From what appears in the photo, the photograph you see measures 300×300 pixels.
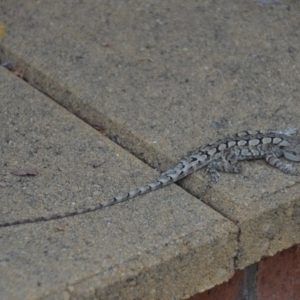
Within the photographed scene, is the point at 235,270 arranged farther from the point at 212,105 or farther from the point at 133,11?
the point at 133,11

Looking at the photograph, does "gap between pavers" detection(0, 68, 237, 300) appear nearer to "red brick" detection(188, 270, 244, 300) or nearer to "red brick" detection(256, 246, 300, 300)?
"red brick" detection(188, 270, 244, 300)

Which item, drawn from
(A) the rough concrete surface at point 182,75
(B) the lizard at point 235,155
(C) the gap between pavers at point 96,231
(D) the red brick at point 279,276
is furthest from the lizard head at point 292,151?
(C) the gap between pavers at point 96,231

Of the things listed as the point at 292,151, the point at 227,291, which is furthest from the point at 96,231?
the point at 292,151

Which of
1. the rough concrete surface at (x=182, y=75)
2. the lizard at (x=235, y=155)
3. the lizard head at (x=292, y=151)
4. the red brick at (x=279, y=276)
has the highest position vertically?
the rough concrete surface at (x=182, y=75)

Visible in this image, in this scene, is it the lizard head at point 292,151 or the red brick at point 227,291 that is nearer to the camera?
the red brick at point 227,291

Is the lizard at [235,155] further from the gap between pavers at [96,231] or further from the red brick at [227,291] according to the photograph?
the red brick at [227,291]

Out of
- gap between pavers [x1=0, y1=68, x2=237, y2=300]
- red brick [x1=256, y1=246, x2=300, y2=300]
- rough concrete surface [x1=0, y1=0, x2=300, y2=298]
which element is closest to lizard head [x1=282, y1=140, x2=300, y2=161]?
rough concrete surface [x1=0, y1=0, x2=300, y2=298]

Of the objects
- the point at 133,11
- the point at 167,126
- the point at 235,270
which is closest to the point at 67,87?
the point at 167,126

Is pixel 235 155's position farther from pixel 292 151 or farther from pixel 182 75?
pixel 182 75
